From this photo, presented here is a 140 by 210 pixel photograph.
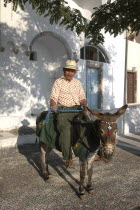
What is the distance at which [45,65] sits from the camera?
507 inches

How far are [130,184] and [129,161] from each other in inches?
70.9

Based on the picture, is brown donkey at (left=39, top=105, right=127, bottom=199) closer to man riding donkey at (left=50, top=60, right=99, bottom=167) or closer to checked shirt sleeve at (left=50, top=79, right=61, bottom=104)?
man riding donkey at (left=50, top=60, right=99, bottom=167)

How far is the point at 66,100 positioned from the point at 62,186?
1937 mm

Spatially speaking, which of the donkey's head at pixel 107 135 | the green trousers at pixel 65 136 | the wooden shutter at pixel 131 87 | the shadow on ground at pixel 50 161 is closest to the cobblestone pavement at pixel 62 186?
the shadow on ground at pixel 50 161

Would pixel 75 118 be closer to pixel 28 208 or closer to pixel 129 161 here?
pixel 28 208

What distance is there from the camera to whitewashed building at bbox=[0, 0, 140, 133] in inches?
394

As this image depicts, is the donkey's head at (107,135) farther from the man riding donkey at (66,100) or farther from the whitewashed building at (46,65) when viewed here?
the whitewashed building at (46,65)

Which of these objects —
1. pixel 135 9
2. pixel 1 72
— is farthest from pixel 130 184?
pixel 1 72

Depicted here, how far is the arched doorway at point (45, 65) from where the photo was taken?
12.1 m

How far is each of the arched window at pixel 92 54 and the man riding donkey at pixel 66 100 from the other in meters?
8.76

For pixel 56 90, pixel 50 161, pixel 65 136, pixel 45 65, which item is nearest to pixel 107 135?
pixel 65 136

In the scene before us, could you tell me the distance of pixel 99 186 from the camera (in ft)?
15.8

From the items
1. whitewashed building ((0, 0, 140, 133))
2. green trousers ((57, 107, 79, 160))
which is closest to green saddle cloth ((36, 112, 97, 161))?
green trousers ((57, 107, 79, 160))

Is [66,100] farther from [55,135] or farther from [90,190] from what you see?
[90,190]
